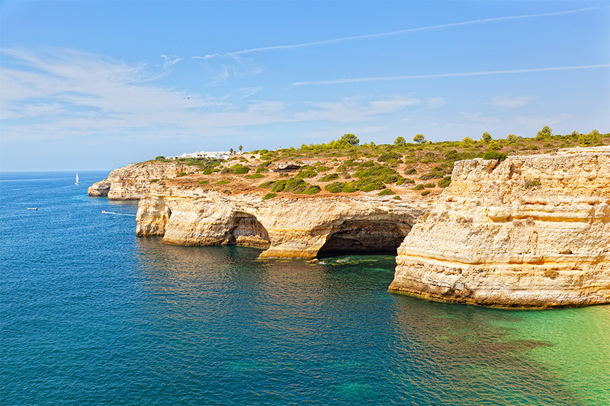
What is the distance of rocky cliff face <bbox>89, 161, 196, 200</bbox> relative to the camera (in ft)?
400

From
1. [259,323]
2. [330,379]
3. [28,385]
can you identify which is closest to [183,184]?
[259,323]

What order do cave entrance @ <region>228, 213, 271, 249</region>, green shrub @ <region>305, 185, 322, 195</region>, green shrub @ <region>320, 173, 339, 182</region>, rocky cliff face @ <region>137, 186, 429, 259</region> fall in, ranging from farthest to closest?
green shrub @ <region>320, 173, 339, 182</region>, cave entrance @ <region>228, 213, 271, 249</region>, green shrub @ <region>305, 185, 322, 195</region>, rocky cliff face @ <region>137, 186, 429, 259</region>

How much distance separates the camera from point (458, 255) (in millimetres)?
28969

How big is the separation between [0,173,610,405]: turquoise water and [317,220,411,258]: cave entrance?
7.78 meters

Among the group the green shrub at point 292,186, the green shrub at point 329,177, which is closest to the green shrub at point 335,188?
the green shrub at point 292,186

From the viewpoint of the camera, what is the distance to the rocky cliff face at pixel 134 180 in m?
122

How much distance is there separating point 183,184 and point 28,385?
40.4m

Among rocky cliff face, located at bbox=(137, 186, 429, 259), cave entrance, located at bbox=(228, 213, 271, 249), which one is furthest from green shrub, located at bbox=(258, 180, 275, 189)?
rocky cliff face, located at bbox=(137, 186, 429, 259)

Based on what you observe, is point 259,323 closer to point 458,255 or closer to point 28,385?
point 28,385

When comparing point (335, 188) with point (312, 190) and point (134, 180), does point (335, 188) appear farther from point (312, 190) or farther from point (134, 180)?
point (134, 180)

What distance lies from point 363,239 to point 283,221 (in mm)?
10912

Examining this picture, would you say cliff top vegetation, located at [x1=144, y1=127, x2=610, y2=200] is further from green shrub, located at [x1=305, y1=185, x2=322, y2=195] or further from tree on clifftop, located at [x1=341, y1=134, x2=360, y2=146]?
tree on clifftop, located at [x1=341, y1=134, x2=360, y2=146]

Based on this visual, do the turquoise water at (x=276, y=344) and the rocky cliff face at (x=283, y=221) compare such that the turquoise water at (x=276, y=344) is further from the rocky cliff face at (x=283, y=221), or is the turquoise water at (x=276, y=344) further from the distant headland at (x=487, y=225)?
the rocky cliff face at (x=283, y=221)

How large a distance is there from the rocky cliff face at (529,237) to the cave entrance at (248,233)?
88.1ft
